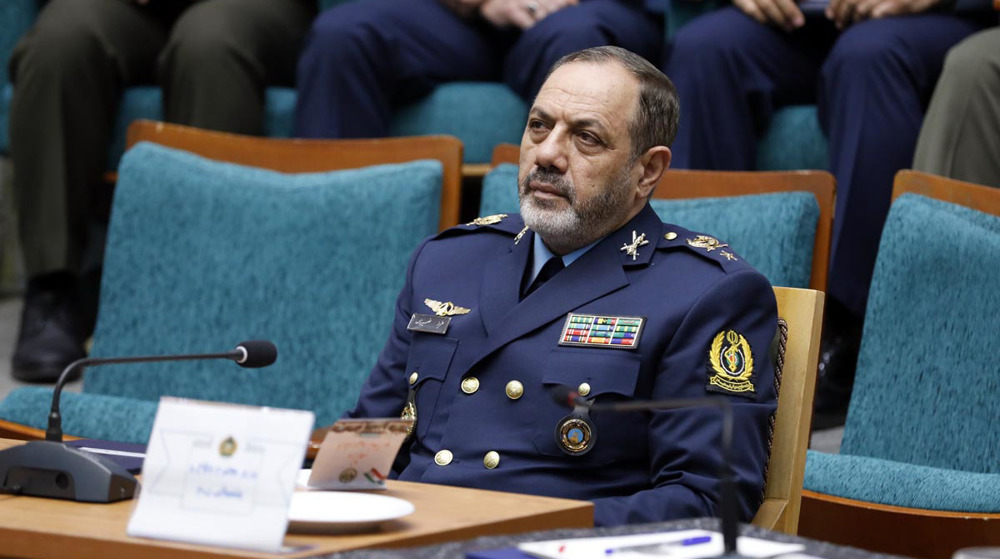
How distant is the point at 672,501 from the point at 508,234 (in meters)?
0.55

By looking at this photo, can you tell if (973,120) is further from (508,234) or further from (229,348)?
(229,348)

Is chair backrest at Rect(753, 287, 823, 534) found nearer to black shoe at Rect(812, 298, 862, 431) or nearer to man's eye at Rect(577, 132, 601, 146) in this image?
man's eye at Rect(577, 132, 601, 146)

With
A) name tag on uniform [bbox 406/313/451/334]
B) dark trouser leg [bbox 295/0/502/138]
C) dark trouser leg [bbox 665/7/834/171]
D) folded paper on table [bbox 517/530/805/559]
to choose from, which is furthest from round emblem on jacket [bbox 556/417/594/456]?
dark trouser leg [bbox 295/0/502/138]

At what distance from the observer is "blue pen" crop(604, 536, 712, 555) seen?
1.08 metres

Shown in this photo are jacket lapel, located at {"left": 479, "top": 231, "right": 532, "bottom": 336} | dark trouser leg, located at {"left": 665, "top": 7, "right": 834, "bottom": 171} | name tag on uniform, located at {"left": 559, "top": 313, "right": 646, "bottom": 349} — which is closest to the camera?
name tag on uniform, located at {"left": 559, "top": 313, "right": 646, "bottom": 349}

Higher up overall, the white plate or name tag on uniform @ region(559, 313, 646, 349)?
the white plate

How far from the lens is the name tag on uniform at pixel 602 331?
1.71 m

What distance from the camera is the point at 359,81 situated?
3.01 meters

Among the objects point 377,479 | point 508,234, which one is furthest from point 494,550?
point 508,234

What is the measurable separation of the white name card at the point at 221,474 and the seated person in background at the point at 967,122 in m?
1.66

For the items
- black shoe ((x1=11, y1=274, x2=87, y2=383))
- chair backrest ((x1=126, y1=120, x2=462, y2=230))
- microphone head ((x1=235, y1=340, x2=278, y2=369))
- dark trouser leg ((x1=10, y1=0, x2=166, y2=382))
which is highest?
microphone head ((x1=235, y1=340, x2=278, y2=369))

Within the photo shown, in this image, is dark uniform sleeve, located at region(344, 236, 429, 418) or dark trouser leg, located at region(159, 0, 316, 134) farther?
dark trouser leg, located at region(159, 0, 316, 134)

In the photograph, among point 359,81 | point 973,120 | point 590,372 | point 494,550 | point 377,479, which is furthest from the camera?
point 359,81

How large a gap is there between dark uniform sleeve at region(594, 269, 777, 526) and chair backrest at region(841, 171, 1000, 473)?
1.58ft
